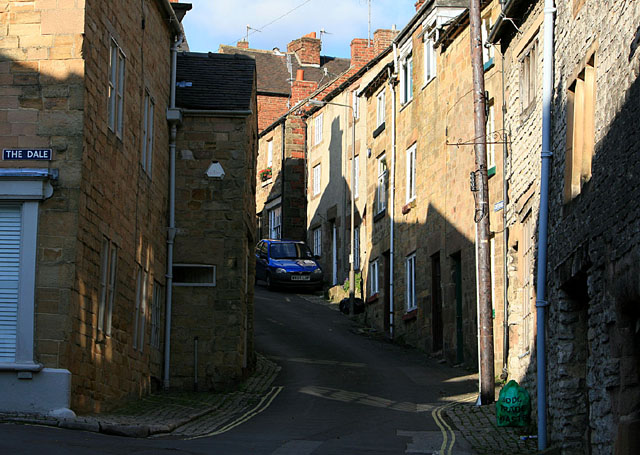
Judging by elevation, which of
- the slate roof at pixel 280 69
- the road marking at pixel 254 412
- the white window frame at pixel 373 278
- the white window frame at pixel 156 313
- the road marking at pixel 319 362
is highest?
the slate roof at pixel 280 69

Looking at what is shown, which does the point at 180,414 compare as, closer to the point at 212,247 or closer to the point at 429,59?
the point at 212,247

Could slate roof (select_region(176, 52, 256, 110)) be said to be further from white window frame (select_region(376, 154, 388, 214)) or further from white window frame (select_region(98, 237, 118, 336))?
white window frame (select_region(376, 154, 388, 214))

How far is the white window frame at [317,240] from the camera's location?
40750mm

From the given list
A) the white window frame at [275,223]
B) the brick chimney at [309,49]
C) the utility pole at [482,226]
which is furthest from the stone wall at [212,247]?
the brick chimney at [309,49]

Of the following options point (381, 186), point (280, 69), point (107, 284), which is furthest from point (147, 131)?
point (280, 69)

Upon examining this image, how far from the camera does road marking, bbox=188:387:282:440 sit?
15.1 metres

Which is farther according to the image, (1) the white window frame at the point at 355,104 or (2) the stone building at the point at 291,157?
(2) the stone building at the point at 291,157

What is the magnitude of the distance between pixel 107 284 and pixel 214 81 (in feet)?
26.2

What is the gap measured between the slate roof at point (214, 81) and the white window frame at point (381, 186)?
820 centimetres

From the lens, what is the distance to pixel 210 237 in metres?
21.5

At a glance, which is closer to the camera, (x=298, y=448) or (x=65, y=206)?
(x=298, y=448)

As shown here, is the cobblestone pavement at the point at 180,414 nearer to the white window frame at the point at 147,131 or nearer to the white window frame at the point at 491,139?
the white window frame at the point at 147,131

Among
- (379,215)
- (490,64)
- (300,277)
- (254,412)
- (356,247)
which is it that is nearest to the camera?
(254,412)

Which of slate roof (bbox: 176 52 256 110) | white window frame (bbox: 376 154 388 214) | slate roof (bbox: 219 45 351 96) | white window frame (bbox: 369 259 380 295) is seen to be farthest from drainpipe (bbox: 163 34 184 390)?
slate roof (bbox: 219 45 351 96)
